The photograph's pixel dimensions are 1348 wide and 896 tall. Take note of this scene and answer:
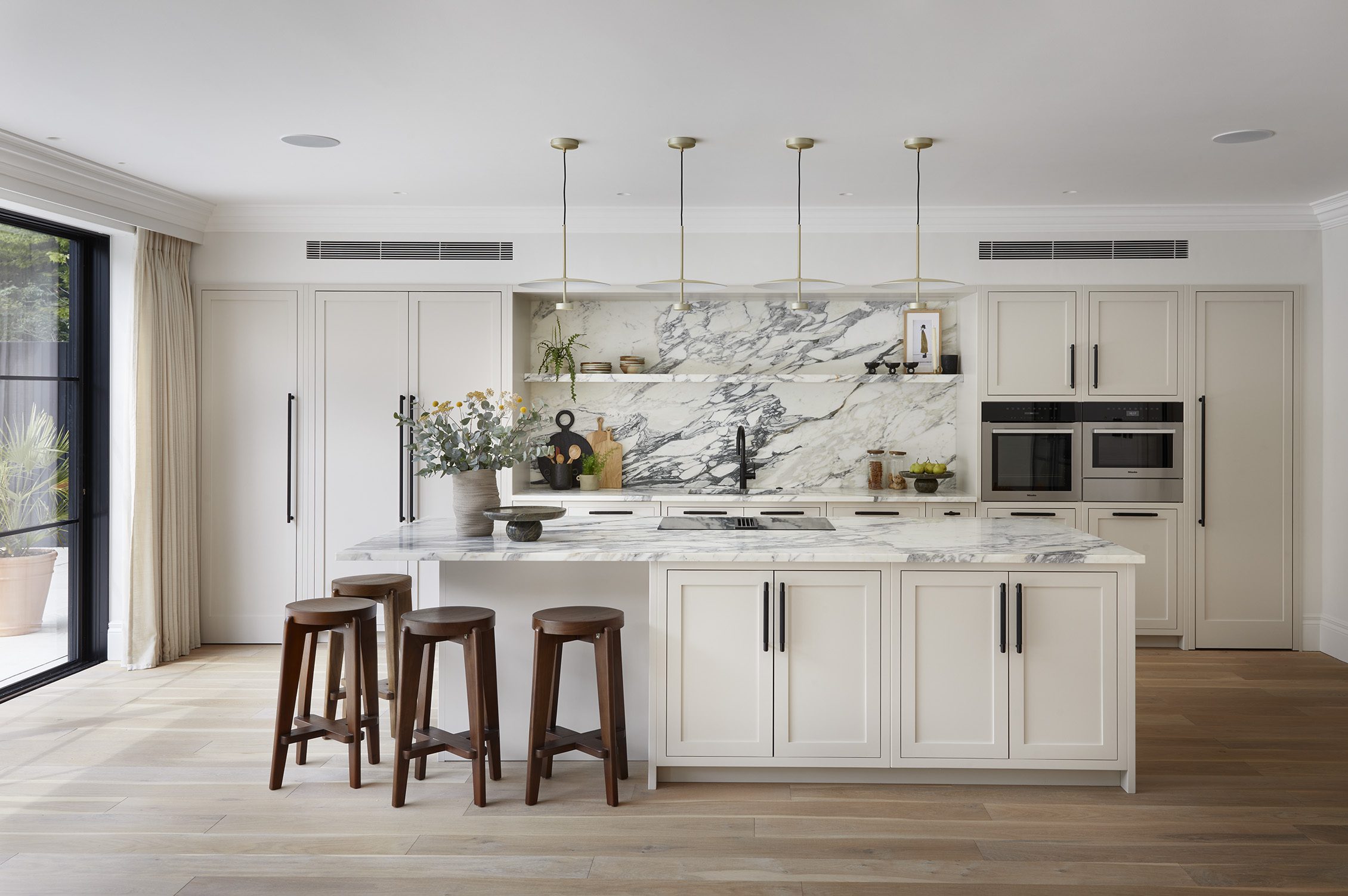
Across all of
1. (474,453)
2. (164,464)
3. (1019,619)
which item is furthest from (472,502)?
(164,464)

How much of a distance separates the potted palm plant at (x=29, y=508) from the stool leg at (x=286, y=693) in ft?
7.28

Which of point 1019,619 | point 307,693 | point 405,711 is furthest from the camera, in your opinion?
point 307,693

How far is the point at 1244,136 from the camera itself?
3990 mm

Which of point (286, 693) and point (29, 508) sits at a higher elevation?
point (29, 508)

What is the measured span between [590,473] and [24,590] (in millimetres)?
3039

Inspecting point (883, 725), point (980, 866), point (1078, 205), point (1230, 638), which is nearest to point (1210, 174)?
point (1078, 205)

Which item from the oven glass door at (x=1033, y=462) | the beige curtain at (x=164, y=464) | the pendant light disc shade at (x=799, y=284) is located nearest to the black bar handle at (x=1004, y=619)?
the pendant light disc shade at (x=799, y=284)

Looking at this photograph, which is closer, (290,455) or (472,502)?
(472,502)

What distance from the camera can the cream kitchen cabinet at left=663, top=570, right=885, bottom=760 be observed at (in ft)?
10.8

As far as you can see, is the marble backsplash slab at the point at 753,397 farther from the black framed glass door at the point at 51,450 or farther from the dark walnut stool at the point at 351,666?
the dark walnut stool at the point at 351,666

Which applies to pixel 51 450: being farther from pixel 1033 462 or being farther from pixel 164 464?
pixel 1033 462

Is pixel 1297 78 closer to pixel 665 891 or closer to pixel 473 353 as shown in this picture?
pixel 665 891

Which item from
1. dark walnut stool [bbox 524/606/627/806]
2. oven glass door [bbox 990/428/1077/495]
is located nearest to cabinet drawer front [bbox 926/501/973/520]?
oven glass door [bbox 990/428/1077/495]

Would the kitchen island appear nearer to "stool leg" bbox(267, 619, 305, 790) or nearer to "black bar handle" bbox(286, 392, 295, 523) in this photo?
"stool leg" bbox(267, 619, 305, 790)
